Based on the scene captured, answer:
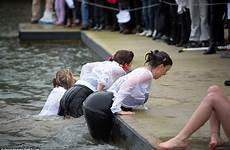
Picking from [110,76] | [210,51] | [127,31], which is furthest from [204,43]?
[110,76]

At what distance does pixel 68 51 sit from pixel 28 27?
3.42 meters

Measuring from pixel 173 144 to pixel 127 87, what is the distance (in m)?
1.51

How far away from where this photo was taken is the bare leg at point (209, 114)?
18.6ft

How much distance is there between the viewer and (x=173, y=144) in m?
5.79

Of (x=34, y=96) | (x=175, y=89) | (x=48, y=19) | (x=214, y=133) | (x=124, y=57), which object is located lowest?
(x=34, y=96)

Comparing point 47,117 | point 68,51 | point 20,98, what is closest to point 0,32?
point 68,51

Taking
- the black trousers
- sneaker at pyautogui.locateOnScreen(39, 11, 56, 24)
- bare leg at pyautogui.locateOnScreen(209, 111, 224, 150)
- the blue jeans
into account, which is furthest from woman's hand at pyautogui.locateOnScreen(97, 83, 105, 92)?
sneaker at pyautogui.locateOnScreen(39, 11, 56, 24)

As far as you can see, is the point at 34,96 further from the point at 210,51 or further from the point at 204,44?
the point at 204,44

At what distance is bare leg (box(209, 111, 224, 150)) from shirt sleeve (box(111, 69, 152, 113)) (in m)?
1.47

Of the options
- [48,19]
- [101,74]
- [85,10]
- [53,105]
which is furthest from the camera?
[48,19]

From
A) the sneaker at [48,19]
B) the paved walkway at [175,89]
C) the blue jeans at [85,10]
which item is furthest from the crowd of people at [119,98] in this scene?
the sneaker at [48,19]

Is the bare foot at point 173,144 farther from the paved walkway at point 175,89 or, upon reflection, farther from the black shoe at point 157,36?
the black shoe at point 157,36

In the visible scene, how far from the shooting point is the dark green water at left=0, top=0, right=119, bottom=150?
23.9 ft

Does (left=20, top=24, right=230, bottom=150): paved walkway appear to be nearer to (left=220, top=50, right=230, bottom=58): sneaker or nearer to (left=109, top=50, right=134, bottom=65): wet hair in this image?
(left=220, top=50, right=230, bottom=58): sneaker
